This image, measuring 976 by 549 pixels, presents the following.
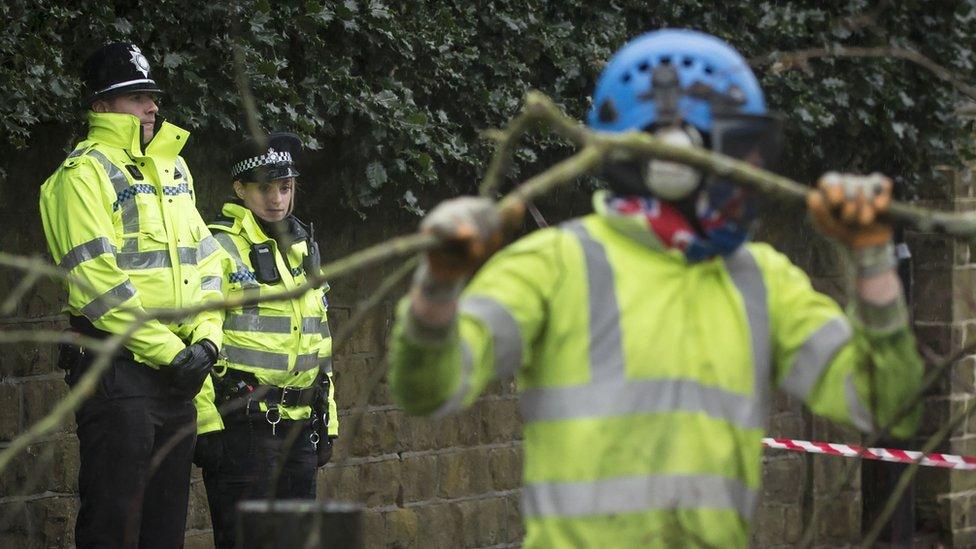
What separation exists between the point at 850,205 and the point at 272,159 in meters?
3.81

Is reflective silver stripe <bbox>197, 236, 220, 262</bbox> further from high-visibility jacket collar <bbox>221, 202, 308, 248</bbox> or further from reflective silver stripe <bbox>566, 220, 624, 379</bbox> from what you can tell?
reflective silver stripe <bbox>566, 220, 624, 379</bbox>

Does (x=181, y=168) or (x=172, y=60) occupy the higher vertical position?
(x=172, y=60)

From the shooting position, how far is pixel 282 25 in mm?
6621

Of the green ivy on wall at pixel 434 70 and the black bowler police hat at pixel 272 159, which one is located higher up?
the green ivy on wall at pixel 434 70

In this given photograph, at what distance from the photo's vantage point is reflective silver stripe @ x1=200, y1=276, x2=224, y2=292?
591 centimetres

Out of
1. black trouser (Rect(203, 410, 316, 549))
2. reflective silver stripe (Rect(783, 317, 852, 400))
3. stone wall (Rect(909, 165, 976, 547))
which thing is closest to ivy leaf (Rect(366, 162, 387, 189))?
black trouser (Rect(203, 410, 316, 549))

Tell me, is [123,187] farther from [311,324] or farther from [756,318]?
[756,318]

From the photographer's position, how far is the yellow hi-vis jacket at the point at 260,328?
614 cm

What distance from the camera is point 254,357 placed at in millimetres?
6156

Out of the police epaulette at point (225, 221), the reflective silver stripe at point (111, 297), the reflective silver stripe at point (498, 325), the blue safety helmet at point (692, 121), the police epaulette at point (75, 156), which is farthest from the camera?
the police epaulette at point (225, 221)

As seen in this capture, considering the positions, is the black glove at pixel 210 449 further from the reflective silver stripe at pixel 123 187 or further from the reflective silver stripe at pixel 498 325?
the reflective silver stripe at pixel 498 325

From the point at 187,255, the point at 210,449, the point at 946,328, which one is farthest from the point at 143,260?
the point at 946,328

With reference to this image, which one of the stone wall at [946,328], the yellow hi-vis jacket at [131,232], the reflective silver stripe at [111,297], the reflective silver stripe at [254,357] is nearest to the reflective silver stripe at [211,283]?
the yellow hi-vis jacket at [131,232]

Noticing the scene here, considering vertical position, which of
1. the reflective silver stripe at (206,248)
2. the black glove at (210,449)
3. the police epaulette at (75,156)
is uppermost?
the police epaulette at (75,156)
